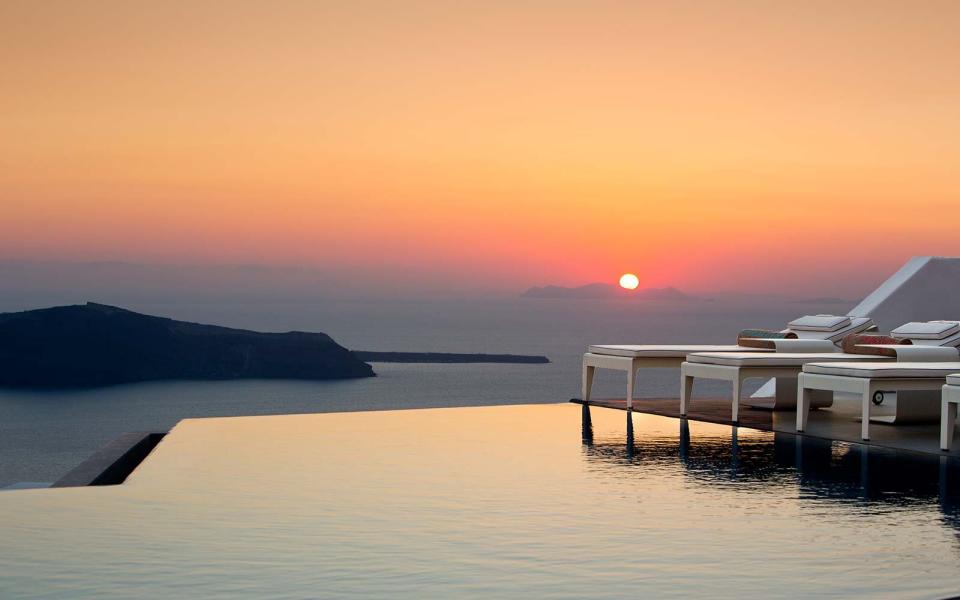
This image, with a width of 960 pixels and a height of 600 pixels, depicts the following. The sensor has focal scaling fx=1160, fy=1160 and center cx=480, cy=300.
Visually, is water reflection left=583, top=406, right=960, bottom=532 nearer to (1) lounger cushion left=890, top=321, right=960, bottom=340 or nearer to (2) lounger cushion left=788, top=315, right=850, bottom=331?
(1) lounger cushion left=890, top=321, right=960, bottom=340

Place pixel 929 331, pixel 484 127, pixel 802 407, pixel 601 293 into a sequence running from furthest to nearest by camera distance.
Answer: pixel 601 293 < pixel 484 127 < pixel 929 331 < pixel 802 407

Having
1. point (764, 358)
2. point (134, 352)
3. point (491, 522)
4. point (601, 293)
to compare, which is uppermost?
point (601, 293)

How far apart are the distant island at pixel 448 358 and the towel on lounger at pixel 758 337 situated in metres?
77.3

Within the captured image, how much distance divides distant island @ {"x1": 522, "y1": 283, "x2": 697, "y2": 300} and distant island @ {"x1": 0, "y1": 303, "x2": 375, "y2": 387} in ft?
54.3

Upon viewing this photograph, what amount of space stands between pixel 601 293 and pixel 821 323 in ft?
195

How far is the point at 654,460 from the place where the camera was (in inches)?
249

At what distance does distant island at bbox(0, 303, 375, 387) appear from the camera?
80.6 m

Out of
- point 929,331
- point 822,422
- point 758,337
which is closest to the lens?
point 822,422

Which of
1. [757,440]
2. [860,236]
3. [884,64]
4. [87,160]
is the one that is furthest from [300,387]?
[757,440]

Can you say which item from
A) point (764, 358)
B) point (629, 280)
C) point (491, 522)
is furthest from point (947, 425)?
point (629, 280)

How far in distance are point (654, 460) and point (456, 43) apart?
11879 mm

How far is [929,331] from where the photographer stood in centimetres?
900

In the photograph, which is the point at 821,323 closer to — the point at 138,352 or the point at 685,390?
the point at 685,390

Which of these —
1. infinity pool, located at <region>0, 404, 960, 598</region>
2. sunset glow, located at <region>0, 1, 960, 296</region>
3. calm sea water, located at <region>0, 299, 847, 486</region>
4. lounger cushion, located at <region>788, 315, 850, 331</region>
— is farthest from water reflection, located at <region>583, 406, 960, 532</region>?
calm sea water, located at <region>0, 299, 847, 486</region>
